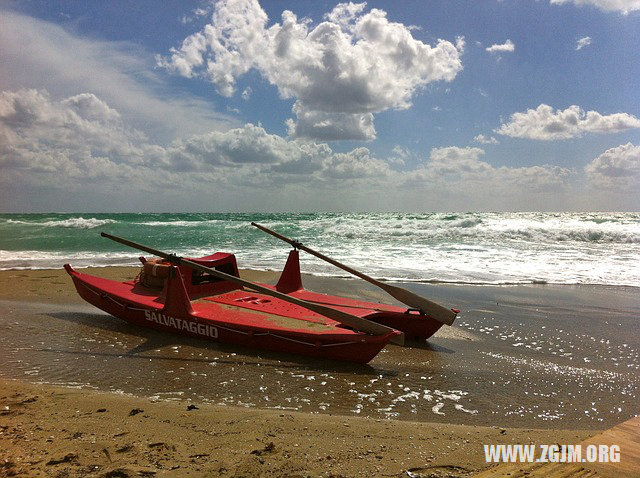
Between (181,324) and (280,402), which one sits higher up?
(181,324)

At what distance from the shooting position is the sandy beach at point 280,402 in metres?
2.97

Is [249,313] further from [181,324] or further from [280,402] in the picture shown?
[280,402]

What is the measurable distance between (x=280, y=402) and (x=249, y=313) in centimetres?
240

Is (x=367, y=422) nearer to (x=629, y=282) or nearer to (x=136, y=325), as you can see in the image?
(x=136, y=325)

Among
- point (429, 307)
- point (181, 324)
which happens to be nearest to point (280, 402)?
point (181, 324)

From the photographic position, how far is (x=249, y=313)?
6.42 m

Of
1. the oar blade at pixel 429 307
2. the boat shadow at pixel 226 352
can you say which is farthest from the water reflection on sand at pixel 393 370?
the oar blade at pixel 429 307

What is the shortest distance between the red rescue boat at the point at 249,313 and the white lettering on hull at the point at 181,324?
15mm

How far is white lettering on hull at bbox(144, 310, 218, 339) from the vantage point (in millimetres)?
5953

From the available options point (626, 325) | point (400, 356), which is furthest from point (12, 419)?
point (626, 325)

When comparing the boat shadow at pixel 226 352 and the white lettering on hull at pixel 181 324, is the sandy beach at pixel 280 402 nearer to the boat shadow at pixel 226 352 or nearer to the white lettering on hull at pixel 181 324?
the boat shadow at pixel 226 352

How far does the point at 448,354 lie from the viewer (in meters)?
5.82

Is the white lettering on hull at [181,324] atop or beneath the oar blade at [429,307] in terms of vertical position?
beneath

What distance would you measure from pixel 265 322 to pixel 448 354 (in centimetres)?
261
